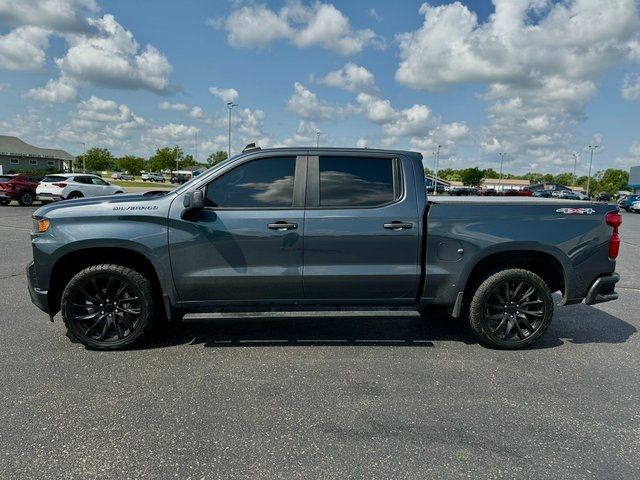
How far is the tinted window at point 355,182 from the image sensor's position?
4090mm

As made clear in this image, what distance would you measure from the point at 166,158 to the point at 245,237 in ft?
365

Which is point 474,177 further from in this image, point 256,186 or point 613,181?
point 256,186

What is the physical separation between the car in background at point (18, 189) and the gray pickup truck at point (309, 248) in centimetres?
2108

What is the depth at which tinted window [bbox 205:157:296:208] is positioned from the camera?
13.2 ft

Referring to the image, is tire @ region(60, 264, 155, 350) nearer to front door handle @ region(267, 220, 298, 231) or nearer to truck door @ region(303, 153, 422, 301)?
front door handle @ region(267, 220, 298, 231)

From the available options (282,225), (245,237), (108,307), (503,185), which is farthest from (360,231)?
(503,185)

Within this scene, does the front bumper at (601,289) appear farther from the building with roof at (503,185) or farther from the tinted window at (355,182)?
the building with roof at (503,185)

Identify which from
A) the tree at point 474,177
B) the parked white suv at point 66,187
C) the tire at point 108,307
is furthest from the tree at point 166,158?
the tire at point 108,307

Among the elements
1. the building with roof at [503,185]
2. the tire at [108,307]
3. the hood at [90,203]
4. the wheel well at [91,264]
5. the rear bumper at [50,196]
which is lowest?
the tire at [108,307]

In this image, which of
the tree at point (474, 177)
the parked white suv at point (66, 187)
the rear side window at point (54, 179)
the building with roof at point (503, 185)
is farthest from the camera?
the tree at point (474, 177)

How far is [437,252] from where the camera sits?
4.11 meters

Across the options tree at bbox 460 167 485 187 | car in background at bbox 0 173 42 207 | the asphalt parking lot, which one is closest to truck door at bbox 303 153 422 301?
the asphalt parking lot

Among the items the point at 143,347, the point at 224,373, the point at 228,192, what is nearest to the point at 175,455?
the point at 224,373

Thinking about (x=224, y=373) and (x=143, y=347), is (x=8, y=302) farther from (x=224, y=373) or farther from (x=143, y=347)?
(x=224, y=373)
